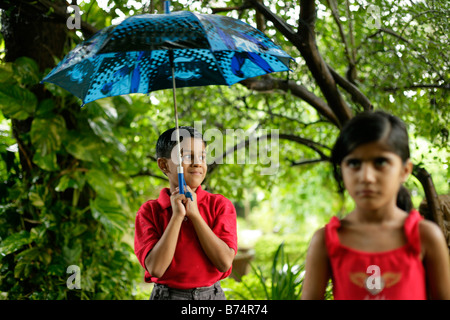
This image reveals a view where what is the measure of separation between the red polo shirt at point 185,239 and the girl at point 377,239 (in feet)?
1.92

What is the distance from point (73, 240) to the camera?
3.65 meters

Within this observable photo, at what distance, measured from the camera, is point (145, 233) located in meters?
Answer: 1.91

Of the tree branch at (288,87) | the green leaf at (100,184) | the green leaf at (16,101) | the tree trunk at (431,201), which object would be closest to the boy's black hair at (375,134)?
the tree trunk at (431,201)

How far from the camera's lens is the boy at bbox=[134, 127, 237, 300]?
181 centimetres

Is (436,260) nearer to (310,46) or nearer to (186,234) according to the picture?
(186,234)

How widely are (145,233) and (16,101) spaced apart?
6.72ft

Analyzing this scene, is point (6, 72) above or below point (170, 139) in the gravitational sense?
above

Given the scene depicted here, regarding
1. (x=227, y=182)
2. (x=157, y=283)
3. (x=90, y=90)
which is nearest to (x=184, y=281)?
(x=157, y=283)

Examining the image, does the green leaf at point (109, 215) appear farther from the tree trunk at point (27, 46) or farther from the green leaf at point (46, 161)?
the tree trunk at point (27, 46)

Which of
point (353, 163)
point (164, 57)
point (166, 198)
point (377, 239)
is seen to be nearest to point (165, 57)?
point (164, 57)

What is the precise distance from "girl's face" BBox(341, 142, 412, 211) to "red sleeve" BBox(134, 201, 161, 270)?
2.80 ft

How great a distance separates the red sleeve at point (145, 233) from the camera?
1870 mm

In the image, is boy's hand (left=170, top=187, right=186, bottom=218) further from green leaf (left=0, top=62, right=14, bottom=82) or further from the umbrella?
green leaf (left=0, top=62, right=14, bottom=82)
